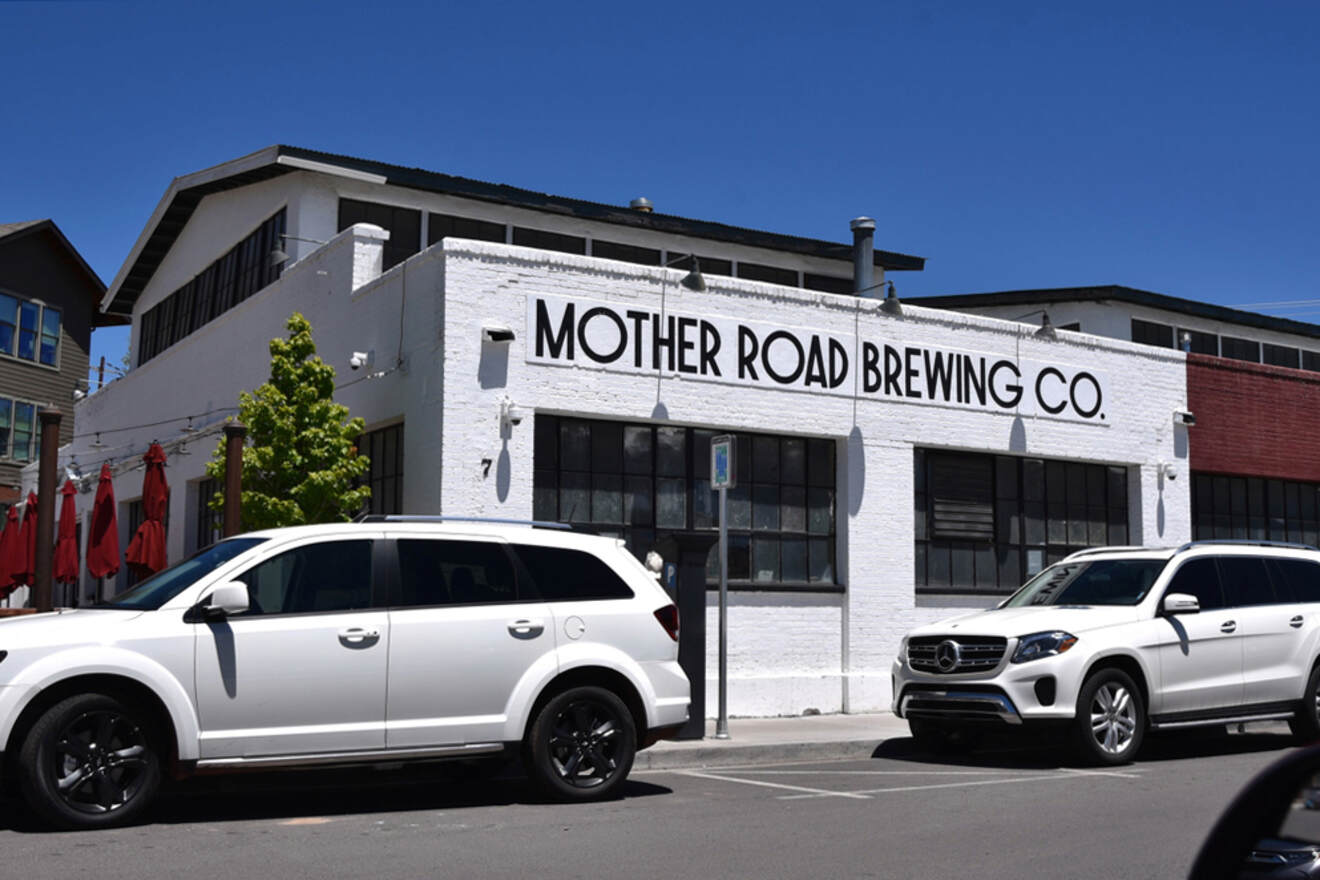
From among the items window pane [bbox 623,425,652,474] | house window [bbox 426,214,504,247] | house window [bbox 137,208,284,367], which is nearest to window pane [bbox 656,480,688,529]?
window pane [bbox 623,425,652,474]

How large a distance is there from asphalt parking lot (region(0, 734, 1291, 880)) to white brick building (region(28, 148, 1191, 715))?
174 inches

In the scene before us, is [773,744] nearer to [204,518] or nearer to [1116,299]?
[204,518]

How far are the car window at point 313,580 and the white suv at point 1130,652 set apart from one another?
18.6 feet

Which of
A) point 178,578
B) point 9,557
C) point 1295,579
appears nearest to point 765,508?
point 1295,579

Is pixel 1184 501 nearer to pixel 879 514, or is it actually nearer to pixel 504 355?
pixel 879 514

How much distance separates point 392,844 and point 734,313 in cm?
962

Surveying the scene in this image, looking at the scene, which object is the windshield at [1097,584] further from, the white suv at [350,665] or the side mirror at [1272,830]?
the side mirror at [1272,830]

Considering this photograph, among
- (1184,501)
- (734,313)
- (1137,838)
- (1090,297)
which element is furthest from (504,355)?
(1090,297)

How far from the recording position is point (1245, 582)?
13.5 meters

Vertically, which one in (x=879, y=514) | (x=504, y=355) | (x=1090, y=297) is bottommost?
(x=879, y=514)

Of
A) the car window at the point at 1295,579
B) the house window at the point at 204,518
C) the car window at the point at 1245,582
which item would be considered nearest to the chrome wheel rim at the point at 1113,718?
the car window at the point at 1245,582

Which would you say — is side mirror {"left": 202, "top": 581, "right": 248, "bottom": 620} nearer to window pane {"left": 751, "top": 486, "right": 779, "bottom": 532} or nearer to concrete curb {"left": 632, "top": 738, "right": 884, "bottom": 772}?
concrete curb {"left": 632, "top": 738, "right": 884, "bottom": 772}

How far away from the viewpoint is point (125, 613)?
8.68 meters

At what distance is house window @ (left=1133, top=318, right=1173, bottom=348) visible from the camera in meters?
28.0
